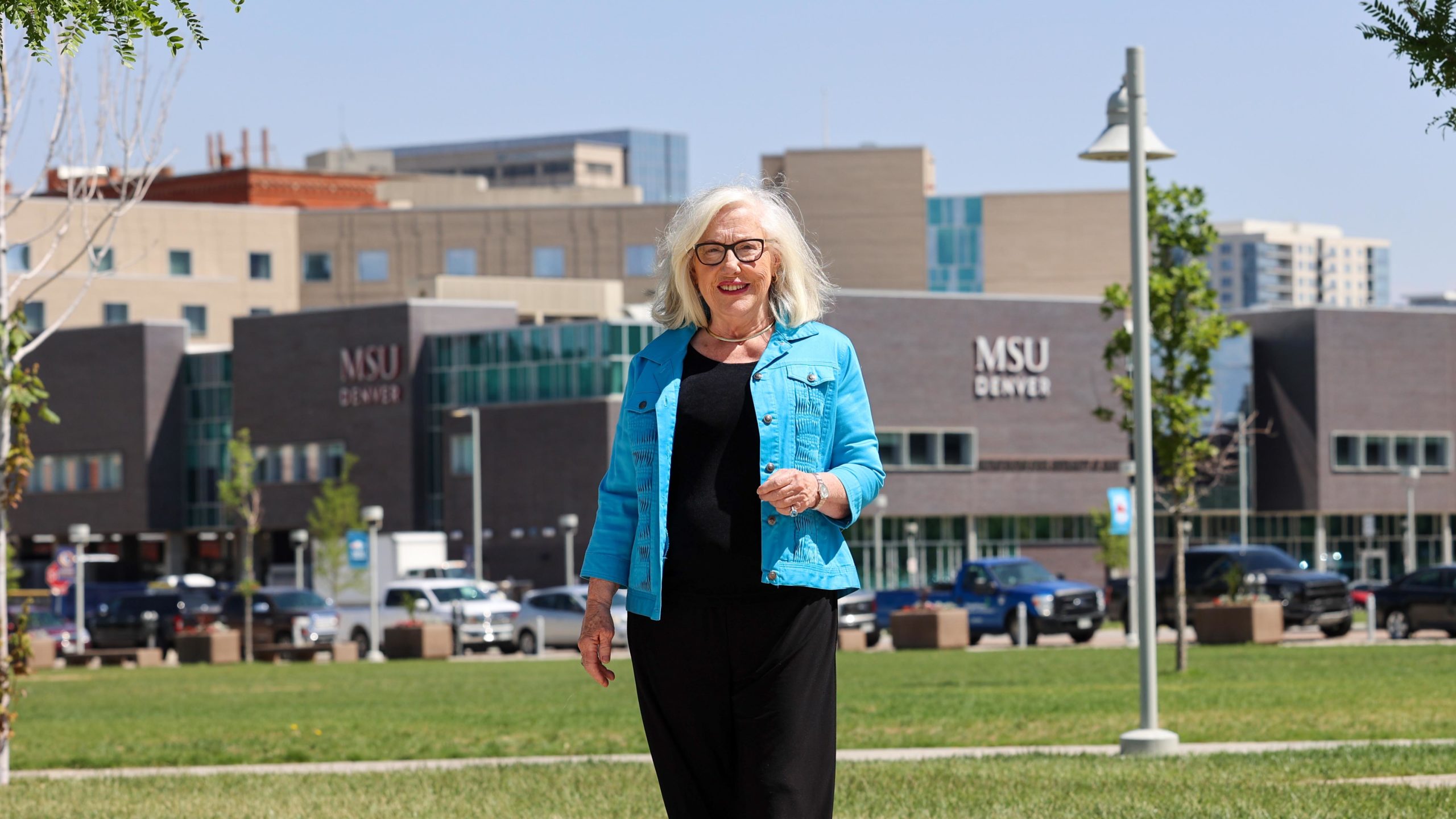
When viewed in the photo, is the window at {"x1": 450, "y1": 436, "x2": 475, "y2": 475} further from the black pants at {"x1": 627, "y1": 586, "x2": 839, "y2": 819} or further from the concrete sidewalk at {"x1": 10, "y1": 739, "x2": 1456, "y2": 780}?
the black pants at {"x1": 627, "y1": 586, "x2": 839, "y2": 819}

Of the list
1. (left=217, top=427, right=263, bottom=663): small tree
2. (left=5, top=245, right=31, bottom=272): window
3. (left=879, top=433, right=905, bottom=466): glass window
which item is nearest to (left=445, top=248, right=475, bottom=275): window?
(left=5, top=245, right=31, bottom=272): window

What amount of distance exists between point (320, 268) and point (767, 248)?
97.0 meters

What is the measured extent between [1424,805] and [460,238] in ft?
303

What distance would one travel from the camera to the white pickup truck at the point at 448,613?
46.5 m

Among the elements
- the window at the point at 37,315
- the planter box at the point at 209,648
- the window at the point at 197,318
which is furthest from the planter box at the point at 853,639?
the window at the point at 197,318

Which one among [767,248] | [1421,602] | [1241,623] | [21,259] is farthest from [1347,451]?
[767,248]

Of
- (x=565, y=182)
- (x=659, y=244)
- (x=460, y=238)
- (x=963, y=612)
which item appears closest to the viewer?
(x=659, y=244)

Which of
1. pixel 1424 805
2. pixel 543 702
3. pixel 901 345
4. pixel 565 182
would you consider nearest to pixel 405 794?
pixel 1424 805

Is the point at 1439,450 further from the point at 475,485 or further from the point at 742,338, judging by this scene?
the point at 742,338

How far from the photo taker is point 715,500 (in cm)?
577

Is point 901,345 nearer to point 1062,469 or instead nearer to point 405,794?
point 1062,469

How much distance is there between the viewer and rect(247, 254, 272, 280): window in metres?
99.8

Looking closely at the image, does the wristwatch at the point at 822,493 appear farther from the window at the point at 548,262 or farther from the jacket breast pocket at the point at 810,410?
the window at the point at 548,262

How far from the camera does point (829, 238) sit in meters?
101
